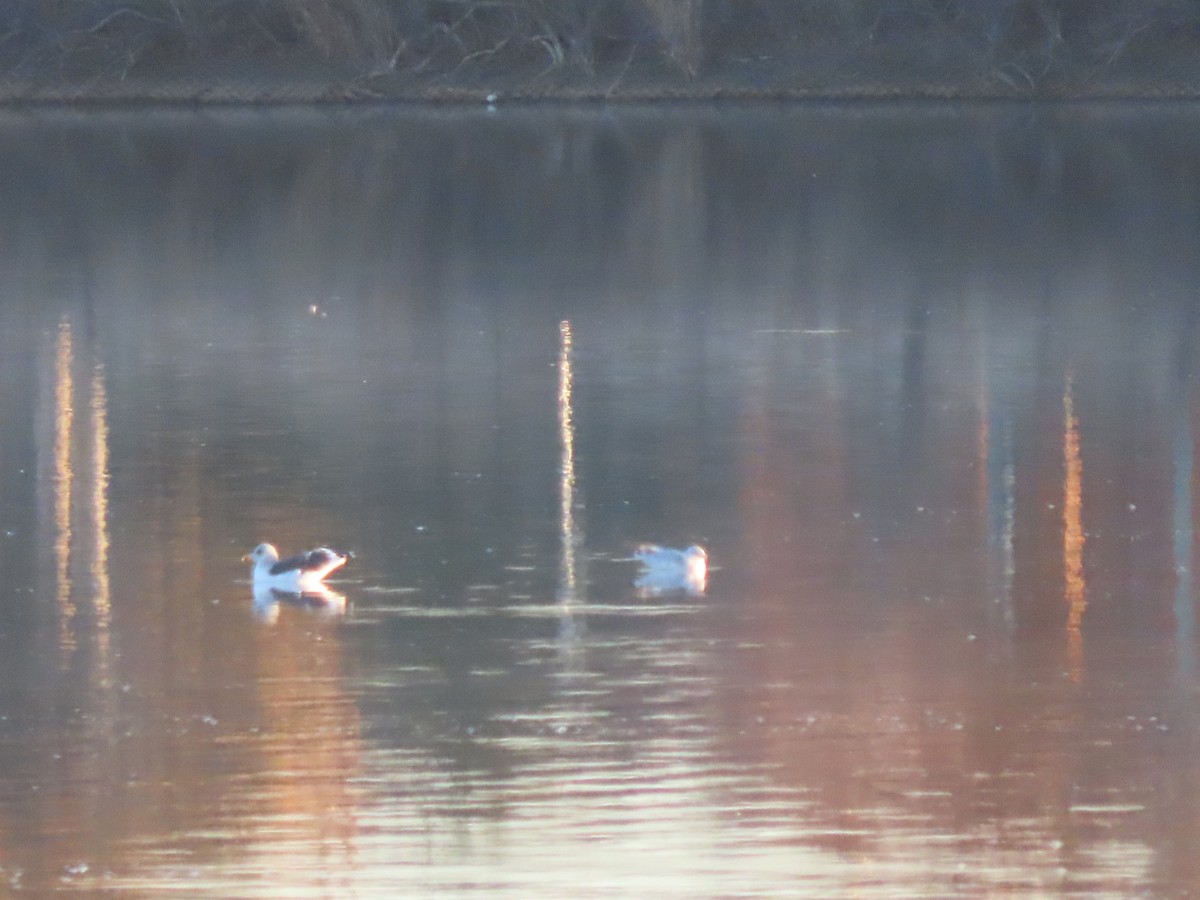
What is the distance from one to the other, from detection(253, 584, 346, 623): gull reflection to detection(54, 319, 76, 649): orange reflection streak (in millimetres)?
689

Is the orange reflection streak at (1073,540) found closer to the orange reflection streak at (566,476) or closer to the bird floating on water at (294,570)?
the orange reflection streak at (566,476)

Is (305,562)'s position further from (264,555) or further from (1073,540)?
(1073,540)

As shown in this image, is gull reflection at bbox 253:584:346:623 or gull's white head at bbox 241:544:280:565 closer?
gull reflection at bbox 253:584:346:623

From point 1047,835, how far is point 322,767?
209cm

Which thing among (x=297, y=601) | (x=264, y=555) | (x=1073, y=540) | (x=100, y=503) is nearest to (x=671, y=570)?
(x=297, y=601)

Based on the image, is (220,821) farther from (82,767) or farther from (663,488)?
(663,488)

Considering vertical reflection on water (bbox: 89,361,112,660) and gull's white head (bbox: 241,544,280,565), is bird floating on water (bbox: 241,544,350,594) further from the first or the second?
vertical reflection on water (bbox: 89,361,112,660)

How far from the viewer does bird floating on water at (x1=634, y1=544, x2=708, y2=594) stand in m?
10.1

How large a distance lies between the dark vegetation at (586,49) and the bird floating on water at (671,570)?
4428 cm

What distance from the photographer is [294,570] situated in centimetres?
1005

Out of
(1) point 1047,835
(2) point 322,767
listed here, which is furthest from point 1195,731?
(2) point 322,767

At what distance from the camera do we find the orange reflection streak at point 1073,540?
912cm

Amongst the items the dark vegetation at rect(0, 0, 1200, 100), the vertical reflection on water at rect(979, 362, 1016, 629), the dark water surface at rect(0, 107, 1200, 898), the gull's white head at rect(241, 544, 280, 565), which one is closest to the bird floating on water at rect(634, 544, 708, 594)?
the dark water surface at rect(0, 107, 1200, 898)

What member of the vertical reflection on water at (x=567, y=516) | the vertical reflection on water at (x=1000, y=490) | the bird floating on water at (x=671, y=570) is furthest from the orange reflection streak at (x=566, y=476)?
the vertical reflection on water at (x=1000, y=490)
